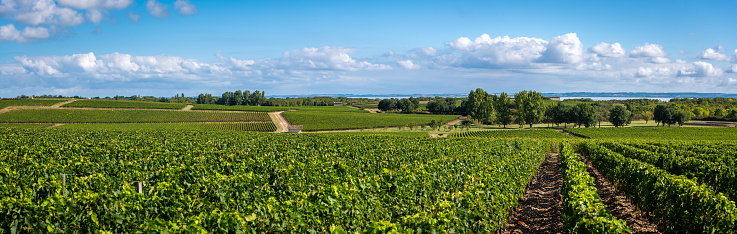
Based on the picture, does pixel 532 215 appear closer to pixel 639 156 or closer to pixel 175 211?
pixel 175 211

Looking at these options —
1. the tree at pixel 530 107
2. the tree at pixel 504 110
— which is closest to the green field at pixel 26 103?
the tree at pixel 504 110

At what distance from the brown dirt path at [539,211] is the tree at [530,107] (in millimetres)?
80203

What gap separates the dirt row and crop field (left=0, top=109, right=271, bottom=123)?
8678 centimetres

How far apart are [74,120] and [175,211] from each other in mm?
100603

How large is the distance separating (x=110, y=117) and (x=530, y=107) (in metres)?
99.6

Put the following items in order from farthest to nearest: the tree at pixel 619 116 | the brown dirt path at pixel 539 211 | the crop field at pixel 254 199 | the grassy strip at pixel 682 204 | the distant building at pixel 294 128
→ the tree at pixel 619 116 < the distant building at pixel 294 128 < the brown dirt path at pixel 539 211 < the grassy strip at pixel 682 204 < the crop field at pixel 254 199

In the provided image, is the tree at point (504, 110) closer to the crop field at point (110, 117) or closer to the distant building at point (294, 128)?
the distant building at point (294, 128)

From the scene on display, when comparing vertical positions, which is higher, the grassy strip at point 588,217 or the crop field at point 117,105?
the crop field at point 117,105

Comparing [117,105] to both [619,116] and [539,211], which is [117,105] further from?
[619,116]

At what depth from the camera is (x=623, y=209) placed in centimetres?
1336

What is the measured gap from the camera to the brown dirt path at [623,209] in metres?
11.1

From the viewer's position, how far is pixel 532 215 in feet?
40.4

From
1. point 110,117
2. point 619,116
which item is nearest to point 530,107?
point 619,116

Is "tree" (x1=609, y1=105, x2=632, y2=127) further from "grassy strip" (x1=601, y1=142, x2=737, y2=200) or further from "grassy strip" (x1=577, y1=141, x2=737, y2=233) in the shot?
"grassy strip" (x1=577, y1=141, x2=737, y2=233)
